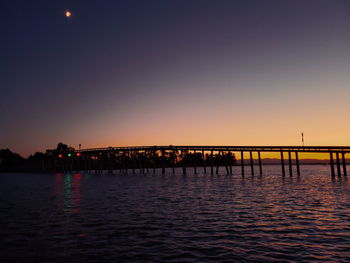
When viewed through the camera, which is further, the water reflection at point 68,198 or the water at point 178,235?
the water reflection at point 68,198

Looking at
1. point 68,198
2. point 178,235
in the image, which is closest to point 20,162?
point 68,198

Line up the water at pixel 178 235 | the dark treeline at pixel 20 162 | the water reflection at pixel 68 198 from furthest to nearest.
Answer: the dark treeline at pixel 20 162 < the water reflection at pixel 68 198 < the water at pixel 178 235

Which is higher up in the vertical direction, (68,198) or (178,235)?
(178,235)

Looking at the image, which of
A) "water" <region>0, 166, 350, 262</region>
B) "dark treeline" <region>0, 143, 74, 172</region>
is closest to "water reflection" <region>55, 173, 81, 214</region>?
"water" <region>0, 166, 350, 262</region>

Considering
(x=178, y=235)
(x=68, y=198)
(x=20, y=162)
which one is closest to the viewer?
(x=178, y=235)

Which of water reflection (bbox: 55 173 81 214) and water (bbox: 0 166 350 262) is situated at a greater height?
water (bbox: 0 166 350 262)

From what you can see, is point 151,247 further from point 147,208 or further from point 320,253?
point 147,208

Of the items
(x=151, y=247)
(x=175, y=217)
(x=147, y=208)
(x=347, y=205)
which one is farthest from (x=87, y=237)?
(x=347, y=205)

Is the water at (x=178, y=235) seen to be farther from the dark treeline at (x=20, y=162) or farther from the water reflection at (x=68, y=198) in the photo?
the dark treeline at (x=20, y=162)

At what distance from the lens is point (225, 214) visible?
16.1 meters

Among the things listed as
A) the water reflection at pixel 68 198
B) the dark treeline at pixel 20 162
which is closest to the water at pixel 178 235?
the water reflection at pixel 68 198

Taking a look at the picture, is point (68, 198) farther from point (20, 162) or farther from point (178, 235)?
point (20, 162)

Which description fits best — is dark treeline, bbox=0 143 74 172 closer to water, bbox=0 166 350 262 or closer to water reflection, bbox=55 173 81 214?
water reflection, bbox=55 173 81 214

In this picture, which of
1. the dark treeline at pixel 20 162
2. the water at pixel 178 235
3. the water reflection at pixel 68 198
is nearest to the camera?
the water at pixel 178 235
